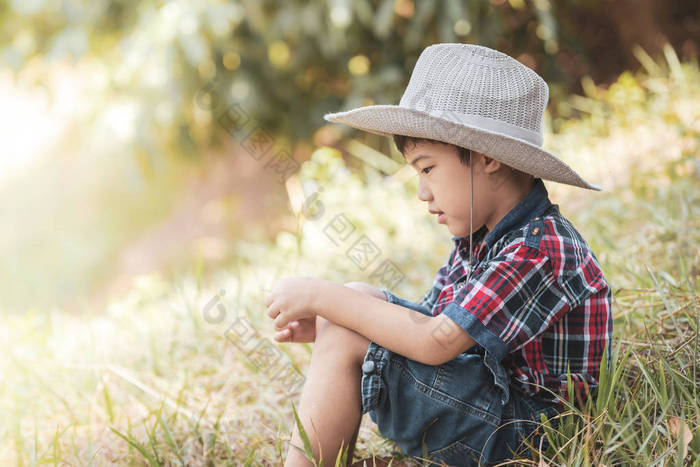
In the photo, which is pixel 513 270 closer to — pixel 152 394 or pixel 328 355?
pixel 328 355

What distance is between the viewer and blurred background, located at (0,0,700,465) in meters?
2.03

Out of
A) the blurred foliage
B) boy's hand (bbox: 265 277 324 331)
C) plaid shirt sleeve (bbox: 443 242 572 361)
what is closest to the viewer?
plaid shirt sleeve (bbox: 443 242 572 361)

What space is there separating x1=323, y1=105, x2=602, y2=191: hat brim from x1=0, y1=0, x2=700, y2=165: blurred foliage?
6.81 ft

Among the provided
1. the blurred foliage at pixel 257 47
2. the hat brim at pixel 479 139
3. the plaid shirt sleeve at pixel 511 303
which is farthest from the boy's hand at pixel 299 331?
the blurred foliage at pixel 257 47

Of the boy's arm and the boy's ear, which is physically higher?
the boy's ear

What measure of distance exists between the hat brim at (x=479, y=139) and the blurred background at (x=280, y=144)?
0.54m

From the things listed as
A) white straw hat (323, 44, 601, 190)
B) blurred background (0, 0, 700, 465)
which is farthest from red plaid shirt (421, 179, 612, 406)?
blurred background (0, 0, 700, 465)

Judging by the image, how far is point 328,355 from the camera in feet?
4.21

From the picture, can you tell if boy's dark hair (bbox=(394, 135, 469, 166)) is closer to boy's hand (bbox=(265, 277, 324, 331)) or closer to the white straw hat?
the white straw hat

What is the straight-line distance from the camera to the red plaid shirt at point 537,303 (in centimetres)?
117

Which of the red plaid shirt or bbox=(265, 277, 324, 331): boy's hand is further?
bbox=(265, 277, 324, 331): boy's hand

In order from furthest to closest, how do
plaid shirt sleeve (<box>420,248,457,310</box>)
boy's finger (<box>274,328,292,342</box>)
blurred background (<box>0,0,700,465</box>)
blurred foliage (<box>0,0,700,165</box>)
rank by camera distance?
blurred foliage (<box>0,0,700,165</box>), blurred background (<box>0,0,700,465</box>), plaid shirt sleeve (<box>420,248,457,310</box>), boy's finger (<box>274,328,292,342</box>)

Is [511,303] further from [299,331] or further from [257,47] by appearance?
[257,47]

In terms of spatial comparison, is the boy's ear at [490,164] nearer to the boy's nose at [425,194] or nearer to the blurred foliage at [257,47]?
the boy's nose at [425,194]
